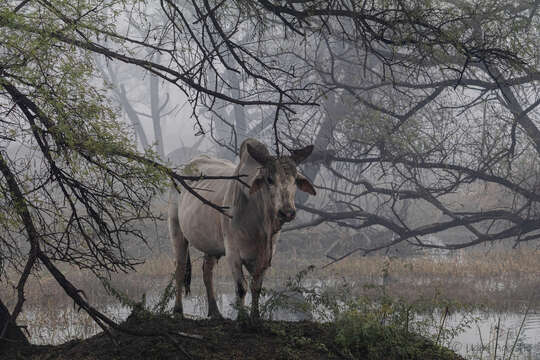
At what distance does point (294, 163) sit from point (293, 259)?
1430 cm

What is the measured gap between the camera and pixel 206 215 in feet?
22.8

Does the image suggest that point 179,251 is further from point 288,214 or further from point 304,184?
point 288,214

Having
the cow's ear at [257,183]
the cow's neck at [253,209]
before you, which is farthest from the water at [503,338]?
the cow's ear at [257,183]

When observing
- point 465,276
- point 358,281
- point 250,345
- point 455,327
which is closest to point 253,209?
point 250,345

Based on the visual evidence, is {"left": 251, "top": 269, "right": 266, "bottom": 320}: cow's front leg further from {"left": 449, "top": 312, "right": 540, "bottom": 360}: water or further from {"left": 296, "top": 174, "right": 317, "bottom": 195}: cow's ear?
{"left": 449, "top": 312, "right": 540, "bottom": 360}: water

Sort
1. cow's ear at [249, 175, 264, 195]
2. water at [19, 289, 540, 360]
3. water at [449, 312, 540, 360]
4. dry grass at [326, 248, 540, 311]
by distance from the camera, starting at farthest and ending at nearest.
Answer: dry grass at [326, 248, 540, 311], water at [19, 289, 540, 360], water at [449, 312, 540, 360], cow's ear at [249, 175, 264, 195]

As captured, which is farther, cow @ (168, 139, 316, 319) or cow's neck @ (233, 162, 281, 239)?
cow's neck @ (233, 162, 281, 239)

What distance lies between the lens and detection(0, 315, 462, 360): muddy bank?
16.8 feet

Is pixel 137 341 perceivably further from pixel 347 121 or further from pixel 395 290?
pixel 395 290

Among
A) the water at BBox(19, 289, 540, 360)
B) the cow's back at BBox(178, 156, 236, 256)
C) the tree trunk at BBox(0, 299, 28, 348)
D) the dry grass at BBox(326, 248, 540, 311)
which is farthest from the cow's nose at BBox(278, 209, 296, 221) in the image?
the dry grass at BBox(326, 248, 540, 311)

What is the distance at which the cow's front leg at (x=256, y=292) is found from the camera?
5.63 metres

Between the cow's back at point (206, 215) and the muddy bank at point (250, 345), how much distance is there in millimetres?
1185

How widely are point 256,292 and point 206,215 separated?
1.49m

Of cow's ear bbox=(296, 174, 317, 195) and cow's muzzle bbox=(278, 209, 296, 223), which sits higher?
cow's ear bbox=(296, 174, 317, 195)
